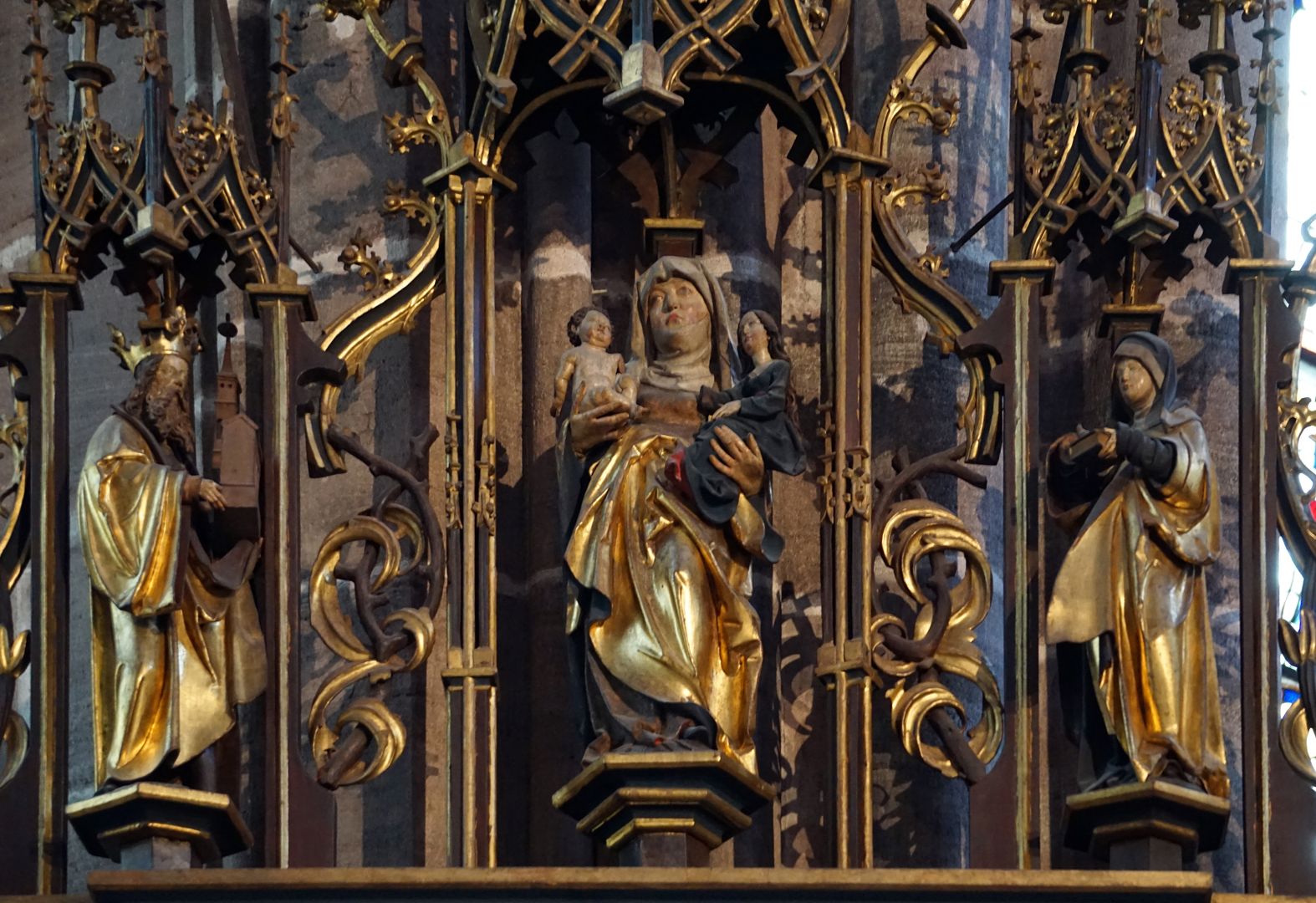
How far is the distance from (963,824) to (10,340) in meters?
3.02

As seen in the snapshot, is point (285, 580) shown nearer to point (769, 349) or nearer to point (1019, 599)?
point (769, 349)

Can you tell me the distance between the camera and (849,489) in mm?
14344

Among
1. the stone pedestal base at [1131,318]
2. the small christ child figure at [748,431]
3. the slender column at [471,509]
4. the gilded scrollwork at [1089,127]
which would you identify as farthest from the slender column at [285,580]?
the stone pedestal base at [1131,318]

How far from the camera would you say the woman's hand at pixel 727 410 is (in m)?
14.2

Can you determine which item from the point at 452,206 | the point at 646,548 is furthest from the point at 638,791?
the point at 452,206

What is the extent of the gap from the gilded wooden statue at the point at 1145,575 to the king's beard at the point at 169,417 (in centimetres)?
236

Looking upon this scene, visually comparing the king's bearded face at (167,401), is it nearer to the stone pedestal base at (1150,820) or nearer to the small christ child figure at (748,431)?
the small christ child figure at (748,431)

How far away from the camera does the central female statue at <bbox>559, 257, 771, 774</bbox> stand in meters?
13.8

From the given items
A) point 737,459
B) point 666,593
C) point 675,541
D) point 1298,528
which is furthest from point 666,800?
point 1298,528

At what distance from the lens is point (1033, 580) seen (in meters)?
14.2

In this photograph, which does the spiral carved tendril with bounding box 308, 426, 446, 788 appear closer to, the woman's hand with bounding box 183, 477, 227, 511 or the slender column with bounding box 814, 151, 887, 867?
the woman's hand with bounding box 183, 477, 227, 511

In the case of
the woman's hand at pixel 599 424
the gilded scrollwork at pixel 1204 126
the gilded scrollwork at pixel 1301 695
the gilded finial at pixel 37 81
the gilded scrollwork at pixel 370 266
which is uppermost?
the gilded finial at pixel 37 81

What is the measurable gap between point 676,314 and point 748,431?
47 centimetres

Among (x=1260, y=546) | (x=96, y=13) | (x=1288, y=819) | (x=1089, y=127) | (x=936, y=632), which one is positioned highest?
(x=96, y=13)
